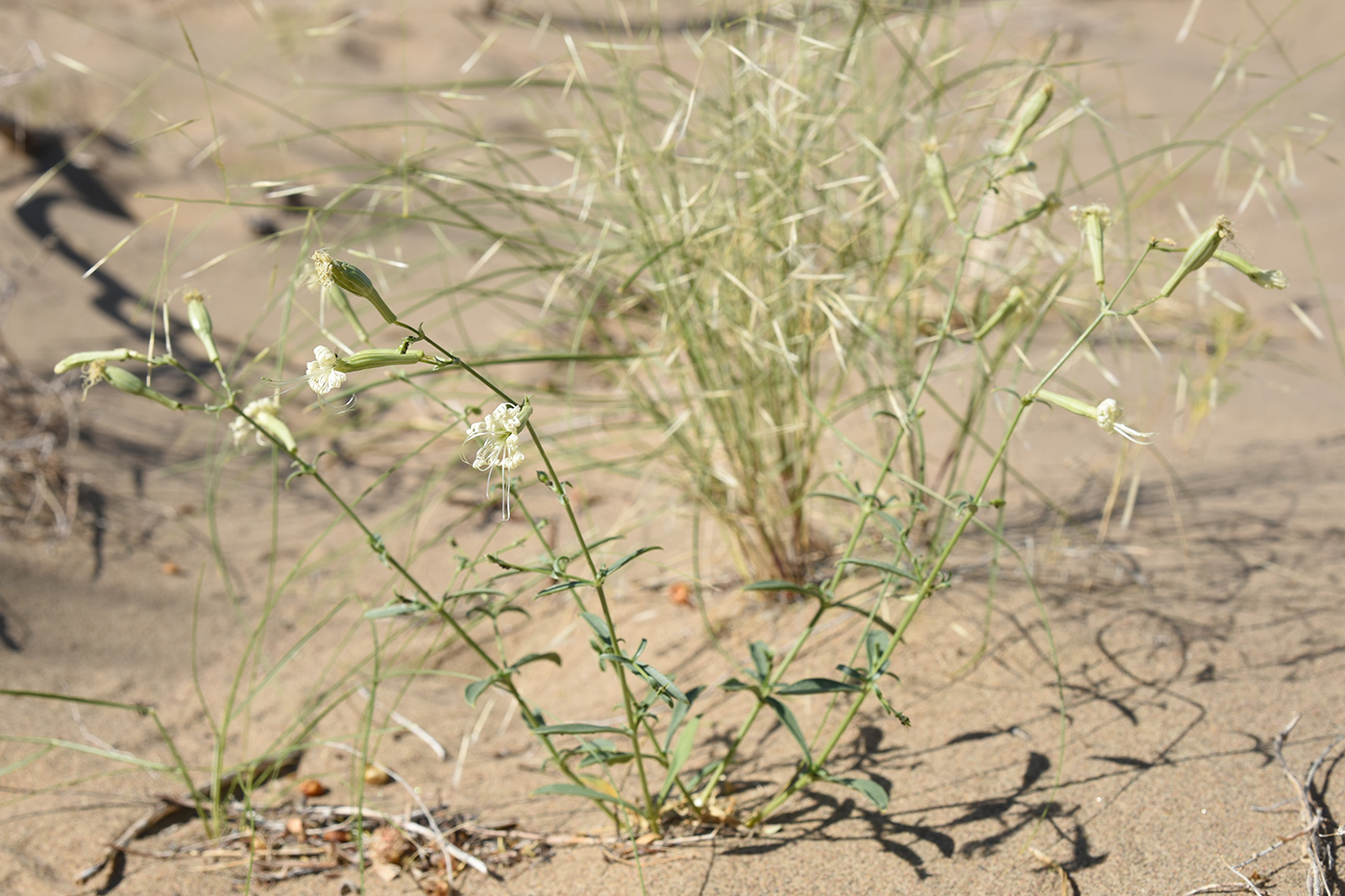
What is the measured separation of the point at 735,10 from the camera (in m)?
2.75

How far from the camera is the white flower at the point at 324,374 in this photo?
29.9 inches

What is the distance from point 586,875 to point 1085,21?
776 cm

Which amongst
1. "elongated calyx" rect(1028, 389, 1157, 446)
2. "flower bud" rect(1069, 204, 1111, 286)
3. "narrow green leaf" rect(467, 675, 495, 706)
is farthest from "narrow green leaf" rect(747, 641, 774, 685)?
"flower bud" rect(1069, 204, 1111, 286)

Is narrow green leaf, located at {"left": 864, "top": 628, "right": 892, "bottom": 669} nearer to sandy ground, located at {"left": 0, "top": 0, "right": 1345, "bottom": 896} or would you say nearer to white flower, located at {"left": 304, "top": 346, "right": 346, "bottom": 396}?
sandy ground, located at {"left": 0, "top": 0, "right": 1345, "bottom": 896}

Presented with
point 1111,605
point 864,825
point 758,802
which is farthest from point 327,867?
point 1111,605

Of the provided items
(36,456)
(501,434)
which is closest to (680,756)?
(501,434)

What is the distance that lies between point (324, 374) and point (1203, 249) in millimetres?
796

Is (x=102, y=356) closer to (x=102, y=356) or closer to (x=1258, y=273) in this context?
(x=102, y=356)

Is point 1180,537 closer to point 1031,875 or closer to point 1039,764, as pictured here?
point 1039,764

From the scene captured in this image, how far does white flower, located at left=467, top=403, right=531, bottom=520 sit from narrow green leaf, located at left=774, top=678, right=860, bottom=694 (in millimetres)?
462

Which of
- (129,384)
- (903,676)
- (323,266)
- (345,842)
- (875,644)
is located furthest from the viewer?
(903,676)

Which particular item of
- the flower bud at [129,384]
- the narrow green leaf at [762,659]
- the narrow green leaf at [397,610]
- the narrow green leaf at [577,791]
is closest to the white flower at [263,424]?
the flower bud at [129,384]

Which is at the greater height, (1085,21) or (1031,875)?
(1085,21)

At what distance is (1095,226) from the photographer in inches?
38.1
